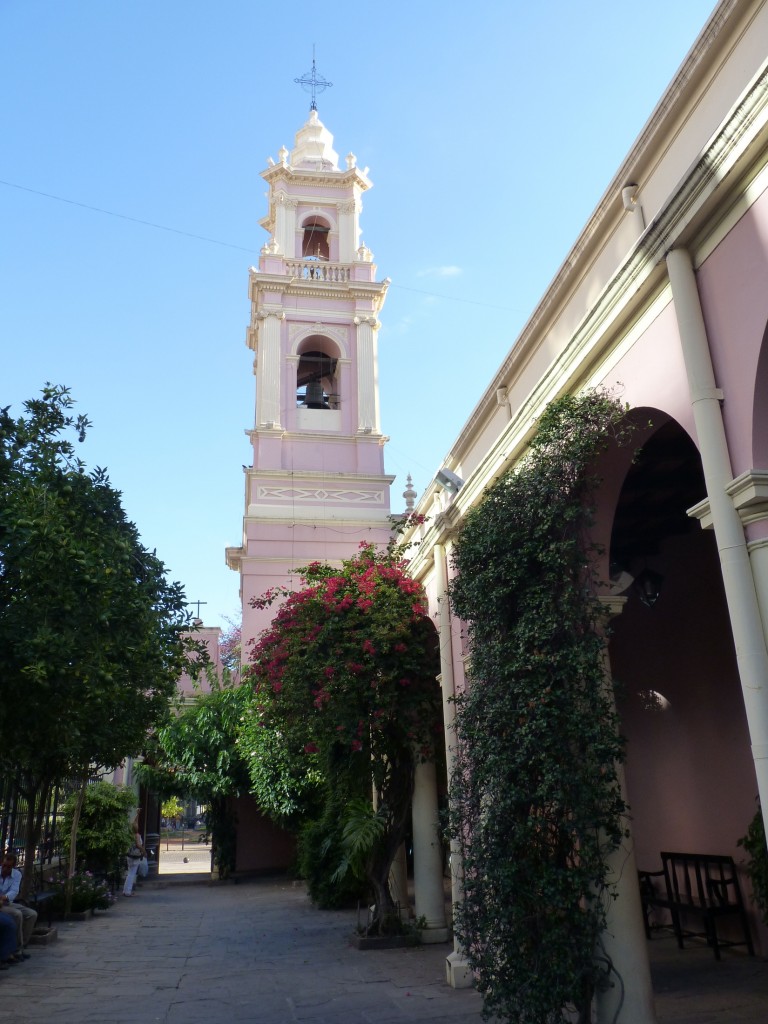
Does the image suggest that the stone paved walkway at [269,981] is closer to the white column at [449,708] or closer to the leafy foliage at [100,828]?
the white column at [449,708]

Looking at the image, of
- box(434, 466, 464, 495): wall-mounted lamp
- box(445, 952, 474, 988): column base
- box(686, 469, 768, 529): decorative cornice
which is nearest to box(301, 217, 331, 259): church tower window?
box(434, 466, 464, 495): wall-mounted lamp

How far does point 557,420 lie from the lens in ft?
19.5

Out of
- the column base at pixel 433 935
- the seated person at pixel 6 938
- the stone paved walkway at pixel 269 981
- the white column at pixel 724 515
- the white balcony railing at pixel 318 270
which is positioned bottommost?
the stone paved walkway at pixel 269 981

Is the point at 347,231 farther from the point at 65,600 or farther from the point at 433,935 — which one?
the point at 65,600

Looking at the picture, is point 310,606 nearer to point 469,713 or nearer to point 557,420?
point 469,713

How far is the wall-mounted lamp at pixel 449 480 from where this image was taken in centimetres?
869

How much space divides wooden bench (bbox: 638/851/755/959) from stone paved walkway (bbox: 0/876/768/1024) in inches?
10.3

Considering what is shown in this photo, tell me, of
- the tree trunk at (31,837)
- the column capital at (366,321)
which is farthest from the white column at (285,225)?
the tree trunk at (31,837)

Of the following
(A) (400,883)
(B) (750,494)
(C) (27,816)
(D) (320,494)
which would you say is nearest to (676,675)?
(A) (400,883)

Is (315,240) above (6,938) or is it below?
above

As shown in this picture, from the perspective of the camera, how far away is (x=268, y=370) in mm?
20516

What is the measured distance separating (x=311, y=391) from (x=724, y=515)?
1801cm

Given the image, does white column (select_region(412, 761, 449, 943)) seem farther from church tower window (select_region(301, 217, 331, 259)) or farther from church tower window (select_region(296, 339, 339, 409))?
church tower window (select_region(301, 217, 331, 259))

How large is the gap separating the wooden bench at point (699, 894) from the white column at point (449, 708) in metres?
1.81
